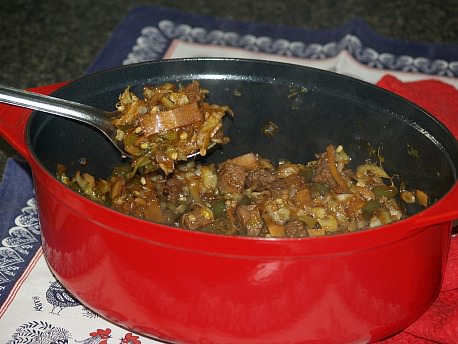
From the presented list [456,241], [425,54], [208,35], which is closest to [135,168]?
[456,241]

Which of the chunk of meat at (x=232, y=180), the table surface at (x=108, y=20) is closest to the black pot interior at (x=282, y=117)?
the chunk of meat at (x=232, y=180)

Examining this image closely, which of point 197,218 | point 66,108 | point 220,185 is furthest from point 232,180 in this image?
point 66,108

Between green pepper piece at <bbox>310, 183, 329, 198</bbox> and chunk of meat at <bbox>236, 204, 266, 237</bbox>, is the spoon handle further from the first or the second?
green pepper piece at <bbox>310, 183, 329, 198</bbox>

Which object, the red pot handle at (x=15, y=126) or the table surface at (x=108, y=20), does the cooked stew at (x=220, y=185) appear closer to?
the red pot handle at (x=15, y=126)

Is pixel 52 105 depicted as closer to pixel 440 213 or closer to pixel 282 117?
pixel 282 117

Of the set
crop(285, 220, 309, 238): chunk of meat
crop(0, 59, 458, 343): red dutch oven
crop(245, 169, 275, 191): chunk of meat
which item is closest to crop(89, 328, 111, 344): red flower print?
crop(0, 59, 458, 343): red dutch oven

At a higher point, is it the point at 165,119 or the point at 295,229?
the point at 165,119

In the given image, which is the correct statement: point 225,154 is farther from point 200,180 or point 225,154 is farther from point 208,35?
point 208,35

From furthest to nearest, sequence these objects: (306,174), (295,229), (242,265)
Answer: (306,174)
(295,229)
(242,265)
